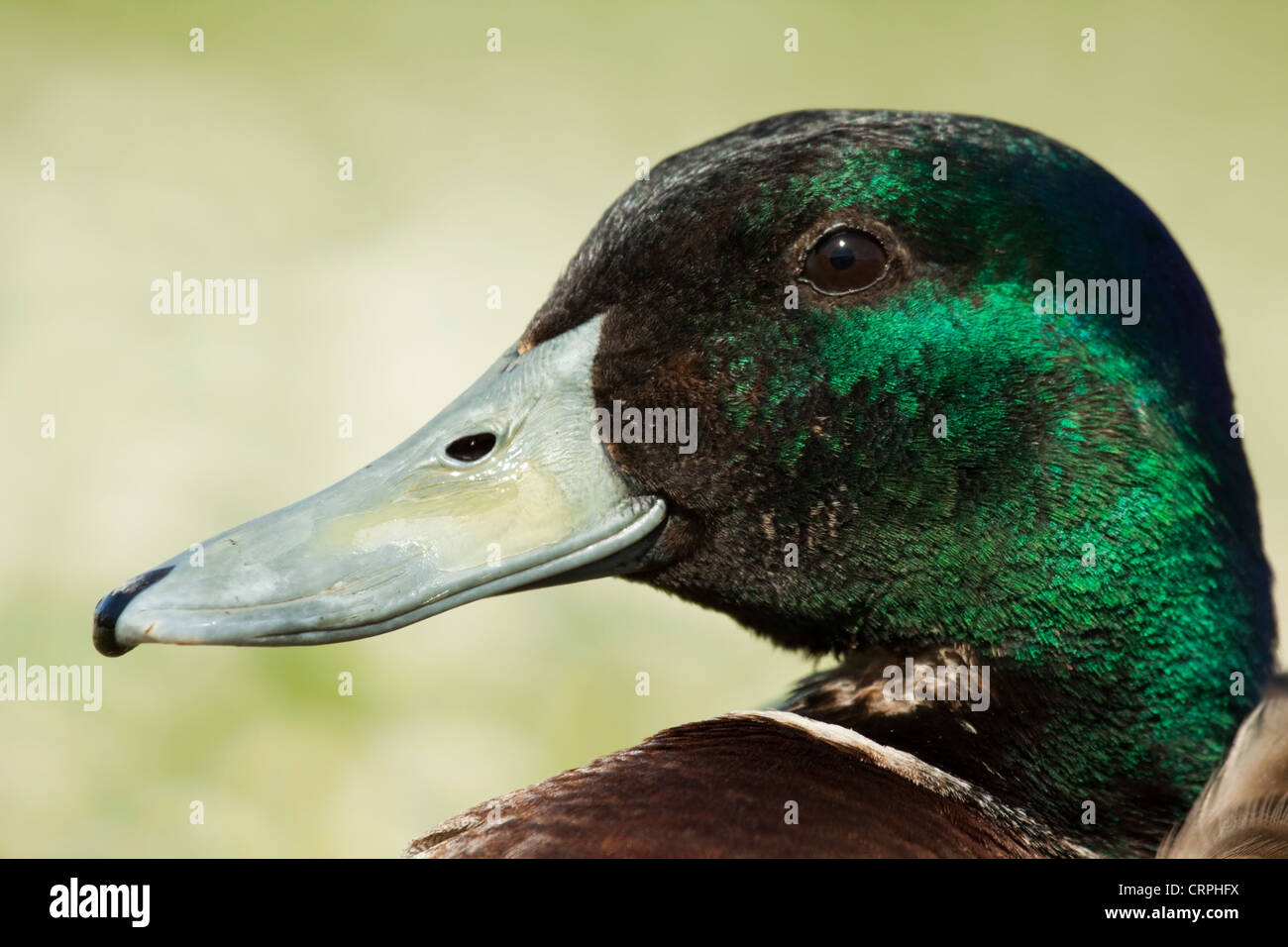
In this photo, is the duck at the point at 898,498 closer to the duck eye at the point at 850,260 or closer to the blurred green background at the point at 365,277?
the duck eye at the point at 850,260

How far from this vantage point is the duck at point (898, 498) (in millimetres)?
1547

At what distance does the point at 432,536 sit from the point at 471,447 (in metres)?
0.13

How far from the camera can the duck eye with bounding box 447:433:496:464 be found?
5.43 feet

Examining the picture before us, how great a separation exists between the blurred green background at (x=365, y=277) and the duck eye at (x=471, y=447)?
1726 mm

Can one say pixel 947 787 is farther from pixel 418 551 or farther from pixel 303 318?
pixel 303 318

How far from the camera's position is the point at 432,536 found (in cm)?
160

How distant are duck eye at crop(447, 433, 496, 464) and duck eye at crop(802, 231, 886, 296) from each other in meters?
0.44
